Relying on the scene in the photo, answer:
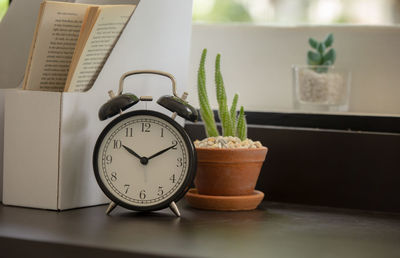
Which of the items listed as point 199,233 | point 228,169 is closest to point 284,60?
point 228,169

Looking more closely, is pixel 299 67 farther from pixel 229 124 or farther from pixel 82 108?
pixel 82 108

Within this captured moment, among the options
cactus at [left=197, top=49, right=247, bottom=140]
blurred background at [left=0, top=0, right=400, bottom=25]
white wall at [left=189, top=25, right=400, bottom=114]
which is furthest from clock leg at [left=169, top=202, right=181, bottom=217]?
blurred background at [left=0, top=0, right=400, bottom=25]

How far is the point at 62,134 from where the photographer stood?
1.28 meters

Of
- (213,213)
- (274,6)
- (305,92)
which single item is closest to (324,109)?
(305,92)

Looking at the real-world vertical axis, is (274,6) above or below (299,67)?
above

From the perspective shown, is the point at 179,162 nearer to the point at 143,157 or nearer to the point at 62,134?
the point at 143,157

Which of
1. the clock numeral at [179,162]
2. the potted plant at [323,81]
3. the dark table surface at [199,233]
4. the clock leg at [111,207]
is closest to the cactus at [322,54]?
the potted plant at [323,81]

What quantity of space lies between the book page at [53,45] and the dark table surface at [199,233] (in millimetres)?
269

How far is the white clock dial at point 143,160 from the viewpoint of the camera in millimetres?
1257

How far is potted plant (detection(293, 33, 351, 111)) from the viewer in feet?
5.11

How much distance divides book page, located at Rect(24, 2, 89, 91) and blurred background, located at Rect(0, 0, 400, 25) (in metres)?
1.89

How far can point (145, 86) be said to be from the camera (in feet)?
4.71

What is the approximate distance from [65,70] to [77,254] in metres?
0.52

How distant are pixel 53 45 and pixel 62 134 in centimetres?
19
